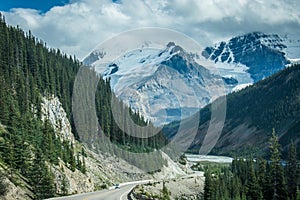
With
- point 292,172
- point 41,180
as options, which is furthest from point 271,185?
point 41,180

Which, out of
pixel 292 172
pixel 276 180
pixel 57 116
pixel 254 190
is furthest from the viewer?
pixel 57 116

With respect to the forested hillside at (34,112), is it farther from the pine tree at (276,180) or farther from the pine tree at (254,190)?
the pine tree at (276,180)

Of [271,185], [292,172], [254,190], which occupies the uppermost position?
[292,172]

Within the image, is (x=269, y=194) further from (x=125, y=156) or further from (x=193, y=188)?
(x=125, y=156)

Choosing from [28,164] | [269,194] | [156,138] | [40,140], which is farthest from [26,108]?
[156,138]

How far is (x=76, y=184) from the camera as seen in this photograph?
6550 cm

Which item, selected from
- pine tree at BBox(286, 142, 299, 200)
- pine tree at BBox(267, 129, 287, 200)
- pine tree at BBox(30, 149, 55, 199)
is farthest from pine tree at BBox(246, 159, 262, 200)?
pine tree at BBox(30, 149, 55, 199)

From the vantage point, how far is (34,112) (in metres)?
84.8

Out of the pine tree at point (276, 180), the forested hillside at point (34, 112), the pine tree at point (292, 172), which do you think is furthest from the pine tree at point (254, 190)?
the forested hillside at point (34, 112)

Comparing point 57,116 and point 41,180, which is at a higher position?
point 57,116

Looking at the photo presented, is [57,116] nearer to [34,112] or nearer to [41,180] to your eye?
[34,112]

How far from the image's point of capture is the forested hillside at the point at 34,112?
5275 cm

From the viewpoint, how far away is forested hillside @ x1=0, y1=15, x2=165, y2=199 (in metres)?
52.8

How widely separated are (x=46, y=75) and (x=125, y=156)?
3101 cm
